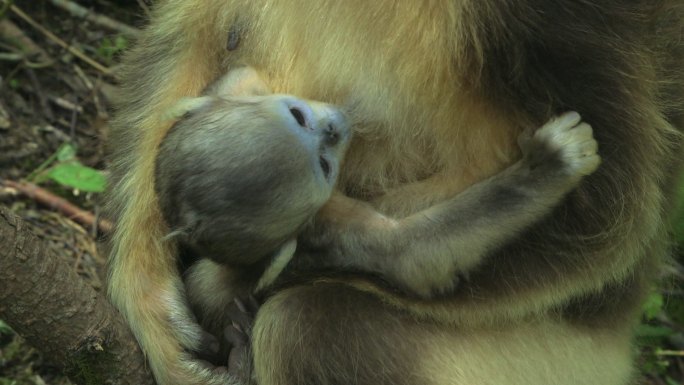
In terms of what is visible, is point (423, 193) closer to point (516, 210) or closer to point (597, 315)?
point (516, 210)

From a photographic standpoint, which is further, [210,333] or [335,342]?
[210,333]

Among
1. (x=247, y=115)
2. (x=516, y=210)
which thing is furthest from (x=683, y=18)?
(x=247, y=115)

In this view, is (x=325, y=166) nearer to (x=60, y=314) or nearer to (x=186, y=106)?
(x=186, y=106)

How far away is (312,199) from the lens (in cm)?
320

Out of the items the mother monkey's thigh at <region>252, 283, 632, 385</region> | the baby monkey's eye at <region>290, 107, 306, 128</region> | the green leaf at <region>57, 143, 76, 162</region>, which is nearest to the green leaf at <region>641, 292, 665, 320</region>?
the mother monkey's thigh at <region>252, 283, 632, 385</region>

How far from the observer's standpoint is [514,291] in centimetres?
336

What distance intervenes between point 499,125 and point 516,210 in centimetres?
28

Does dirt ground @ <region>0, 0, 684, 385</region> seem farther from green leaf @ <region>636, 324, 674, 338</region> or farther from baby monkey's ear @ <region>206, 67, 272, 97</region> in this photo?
baby monkey's ear @ <region>206, 67, 272, 97</region>

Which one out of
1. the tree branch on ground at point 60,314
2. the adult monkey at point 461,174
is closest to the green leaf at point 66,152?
the adult monkey at point 461,174

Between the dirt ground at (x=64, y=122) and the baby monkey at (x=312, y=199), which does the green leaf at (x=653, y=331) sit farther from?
the baby monkey at (x=312, y=199)

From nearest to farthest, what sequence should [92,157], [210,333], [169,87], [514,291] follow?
[514,291]
[210,333]
[169,87]
[92,157]

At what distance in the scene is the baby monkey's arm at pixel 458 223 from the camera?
10.2 feet

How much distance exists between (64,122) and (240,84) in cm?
245

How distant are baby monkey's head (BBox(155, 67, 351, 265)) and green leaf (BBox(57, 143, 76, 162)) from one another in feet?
7.35
